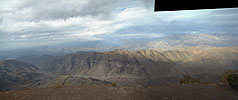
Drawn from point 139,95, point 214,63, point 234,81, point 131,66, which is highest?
point 234,81

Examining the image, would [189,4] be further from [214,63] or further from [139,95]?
[214,63]

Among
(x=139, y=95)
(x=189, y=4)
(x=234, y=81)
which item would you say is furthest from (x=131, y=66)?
(x=189, y=4)

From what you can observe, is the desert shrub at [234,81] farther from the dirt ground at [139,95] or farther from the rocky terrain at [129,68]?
the rocky terrain at [129,68]

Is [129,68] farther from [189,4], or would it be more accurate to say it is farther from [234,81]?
[189,4]

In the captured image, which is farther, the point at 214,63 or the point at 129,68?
the point at 129,68

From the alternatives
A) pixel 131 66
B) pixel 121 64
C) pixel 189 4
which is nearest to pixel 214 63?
pixel 131 66

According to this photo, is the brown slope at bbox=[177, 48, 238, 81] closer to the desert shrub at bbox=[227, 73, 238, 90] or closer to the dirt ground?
the desert shrub at bbox=[227, 73, 238, 90]

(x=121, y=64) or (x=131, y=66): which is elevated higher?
(x=121, y=64)

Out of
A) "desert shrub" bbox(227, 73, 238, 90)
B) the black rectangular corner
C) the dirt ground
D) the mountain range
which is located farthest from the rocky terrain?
the black rectangular corner

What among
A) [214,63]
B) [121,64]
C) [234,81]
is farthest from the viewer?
[121,64]

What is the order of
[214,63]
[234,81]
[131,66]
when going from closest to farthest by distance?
[234,81]
[214,63]
[131,66]

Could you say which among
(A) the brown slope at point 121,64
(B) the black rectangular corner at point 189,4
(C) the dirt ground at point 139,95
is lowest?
(A) the brown slope at point 121,64

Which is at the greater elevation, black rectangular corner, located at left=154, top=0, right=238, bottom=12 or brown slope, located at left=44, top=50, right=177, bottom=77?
black rectangular corner, located at left=154, top=0, right=238, bottom=12

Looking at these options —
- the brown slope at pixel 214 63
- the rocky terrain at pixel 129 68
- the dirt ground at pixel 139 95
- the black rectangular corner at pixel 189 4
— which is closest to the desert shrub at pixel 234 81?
the dirt ground at pixel 139 95
